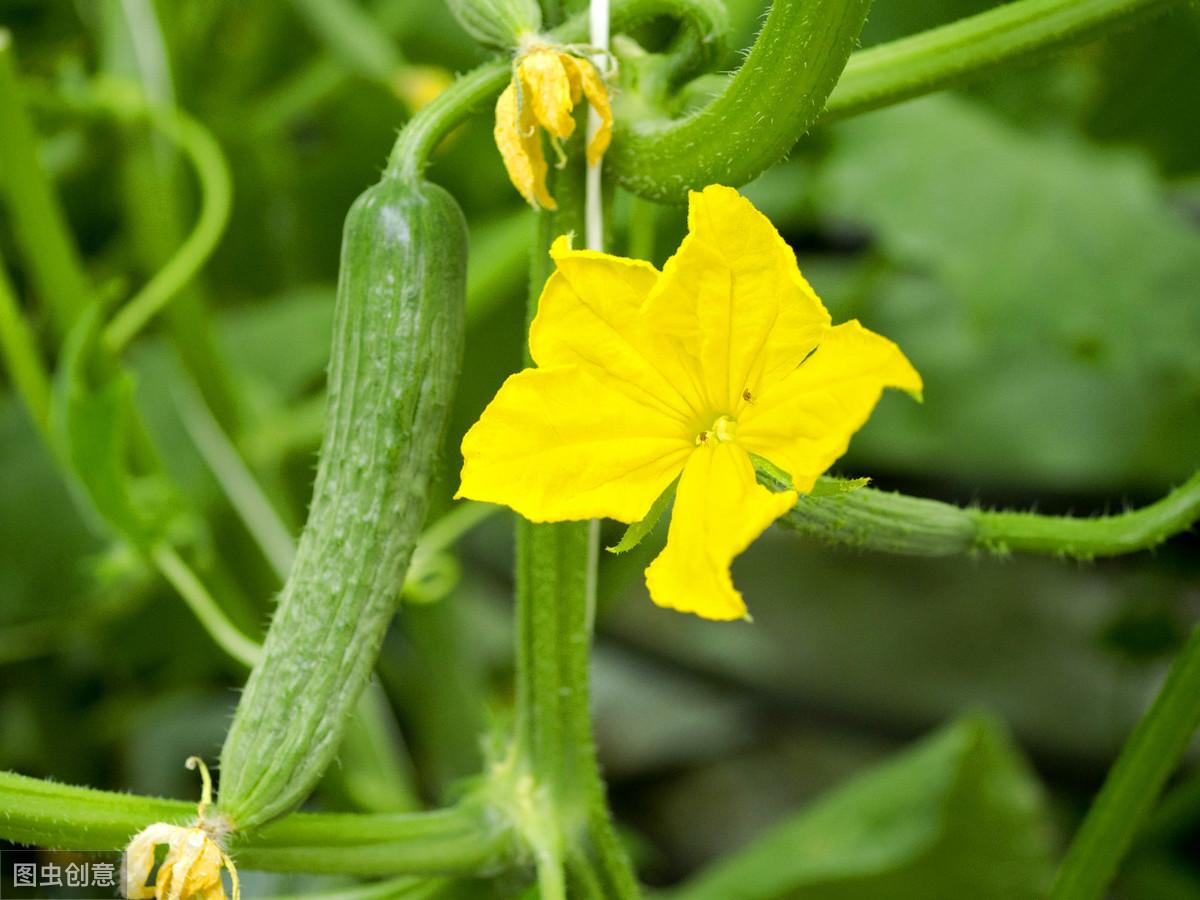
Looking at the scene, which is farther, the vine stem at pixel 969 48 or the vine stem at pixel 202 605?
the vine stem at pixel 202 605

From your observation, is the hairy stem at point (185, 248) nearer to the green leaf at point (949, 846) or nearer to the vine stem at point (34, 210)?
the vine stem at point (34, 210)

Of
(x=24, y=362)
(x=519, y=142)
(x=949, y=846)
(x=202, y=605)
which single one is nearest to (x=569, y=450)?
(x=519, y=142)

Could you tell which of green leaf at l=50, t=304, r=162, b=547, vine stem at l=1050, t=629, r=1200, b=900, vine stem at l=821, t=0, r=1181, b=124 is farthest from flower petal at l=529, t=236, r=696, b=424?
green leaf at l=50, t=304, r=162, b=547

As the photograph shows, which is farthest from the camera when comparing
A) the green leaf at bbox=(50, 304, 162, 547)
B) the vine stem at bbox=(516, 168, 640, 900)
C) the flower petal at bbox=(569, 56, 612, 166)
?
the green leaf at bbox=(50, 304, 162, 547)

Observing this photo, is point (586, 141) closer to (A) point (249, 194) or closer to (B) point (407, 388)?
(B) point (407, 388)

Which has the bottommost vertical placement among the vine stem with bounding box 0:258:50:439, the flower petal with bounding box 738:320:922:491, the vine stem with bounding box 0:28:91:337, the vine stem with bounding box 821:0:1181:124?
the flower petal with bounding box 738:320:922:491

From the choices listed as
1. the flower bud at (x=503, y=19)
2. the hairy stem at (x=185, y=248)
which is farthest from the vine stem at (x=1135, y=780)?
the hairy stem at (x=185, y=248)

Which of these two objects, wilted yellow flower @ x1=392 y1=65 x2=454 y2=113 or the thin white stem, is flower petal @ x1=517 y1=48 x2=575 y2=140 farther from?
wilted yellow flower @ x1=392 y1=65 x2=454 y2=113
